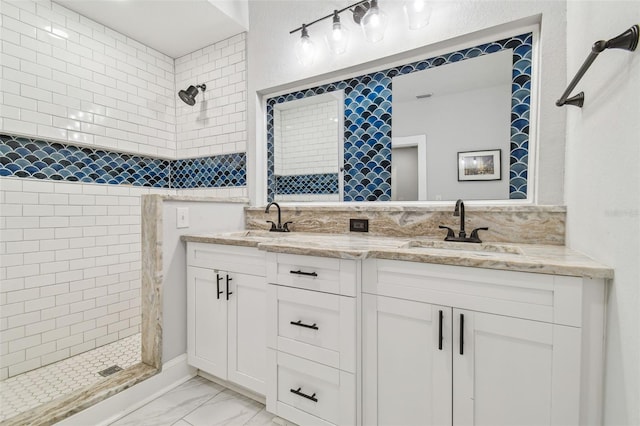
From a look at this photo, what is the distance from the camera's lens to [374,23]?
1776 mm

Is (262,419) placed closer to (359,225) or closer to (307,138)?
(359,225)

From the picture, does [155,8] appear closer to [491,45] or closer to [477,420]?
[491,45]

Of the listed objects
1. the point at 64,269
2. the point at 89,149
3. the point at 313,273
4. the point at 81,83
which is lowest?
the point at 64,269

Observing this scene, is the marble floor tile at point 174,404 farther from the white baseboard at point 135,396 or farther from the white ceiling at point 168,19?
the white ceiling at point 168,19

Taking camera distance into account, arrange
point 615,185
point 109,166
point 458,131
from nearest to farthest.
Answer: point 615,185 → point 458,131 → point 109,166

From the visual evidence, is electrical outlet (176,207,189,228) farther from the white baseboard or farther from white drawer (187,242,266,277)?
the white baseboard

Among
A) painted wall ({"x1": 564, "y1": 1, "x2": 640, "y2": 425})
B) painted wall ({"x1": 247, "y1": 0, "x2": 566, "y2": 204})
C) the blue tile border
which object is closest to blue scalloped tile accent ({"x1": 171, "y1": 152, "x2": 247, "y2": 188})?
the blue tile border

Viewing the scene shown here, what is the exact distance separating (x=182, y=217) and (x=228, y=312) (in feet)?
2.18

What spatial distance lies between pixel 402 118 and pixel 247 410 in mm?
1948

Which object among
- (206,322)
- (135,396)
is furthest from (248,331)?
(135,396)

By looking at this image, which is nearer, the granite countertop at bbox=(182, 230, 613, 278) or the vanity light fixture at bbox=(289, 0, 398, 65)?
the granite countertop at bbox=(182, 230, 613, 278)

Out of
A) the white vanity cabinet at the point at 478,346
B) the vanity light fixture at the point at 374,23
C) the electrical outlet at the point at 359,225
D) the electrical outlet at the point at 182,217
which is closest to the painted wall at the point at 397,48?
the vanity light fixture at the point at 374,23

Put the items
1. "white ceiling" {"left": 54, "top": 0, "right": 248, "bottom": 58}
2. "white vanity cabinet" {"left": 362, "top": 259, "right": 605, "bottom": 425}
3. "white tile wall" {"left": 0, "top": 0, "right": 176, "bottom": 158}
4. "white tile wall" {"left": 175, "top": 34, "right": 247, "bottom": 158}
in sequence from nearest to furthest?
"white vanity cabinet" {"left": 362, "top": 259, "right": 605, "bottom": 425} < "white tile wall" {"left": 0, "top": 0, "right": 176, "bottom": 158} < "white ceiling" {"left": 54, "top": 0, "right": 248, "bottom": 58} < "white tile wall" {"left": 175, "top": 34, "right": 247, "bottom": 158}

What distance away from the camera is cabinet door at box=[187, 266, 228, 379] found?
169cm
